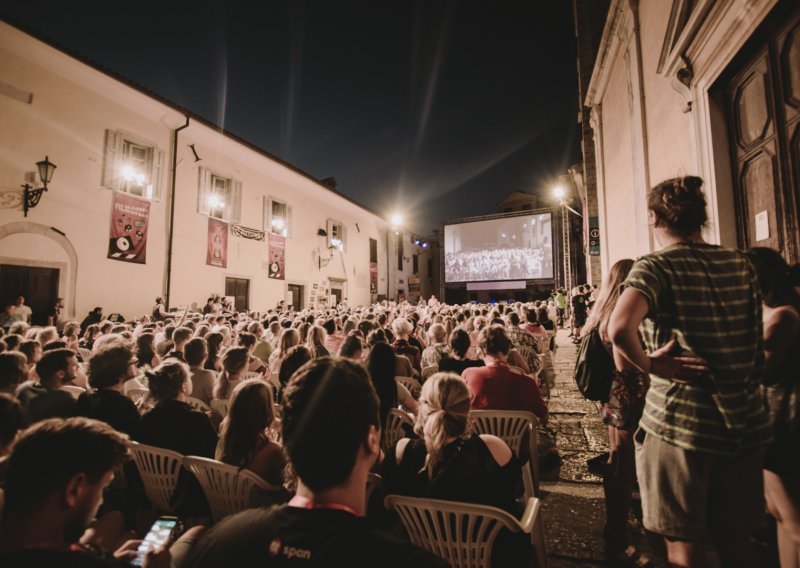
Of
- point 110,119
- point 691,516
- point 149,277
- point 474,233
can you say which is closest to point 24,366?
point 691,516

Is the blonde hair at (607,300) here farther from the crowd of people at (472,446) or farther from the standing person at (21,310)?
the standing person at (21,310)

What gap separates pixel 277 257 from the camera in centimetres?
1812

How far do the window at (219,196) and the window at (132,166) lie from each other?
154 cm

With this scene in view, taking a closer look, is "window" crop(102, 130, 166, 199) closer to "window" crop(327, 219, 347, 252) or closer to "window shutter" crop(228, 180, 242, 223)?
"window shutter" crop(228, 180, 242, 223)

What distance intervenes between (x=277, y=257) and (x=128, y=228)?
682 cm

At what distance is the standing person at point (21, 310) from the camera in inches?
359

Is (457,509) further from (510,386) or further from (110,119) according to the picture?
(110,119)

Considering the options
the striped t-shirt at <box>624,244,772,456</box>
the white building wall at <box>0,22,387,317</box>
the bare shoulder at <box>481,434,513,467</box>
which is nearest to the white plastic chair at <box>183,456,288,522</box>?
the bare shoulder at <box>481,434,513,467</box>

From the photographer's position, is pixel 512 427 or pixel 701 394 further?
pixel 512 427

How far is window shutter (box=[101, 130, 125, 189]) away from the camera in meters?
11.3

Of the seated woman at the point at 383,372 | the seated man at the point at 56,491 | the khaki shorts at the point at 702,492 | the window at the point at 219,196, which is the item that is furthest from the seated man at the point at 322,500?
the window at the point at 219,196

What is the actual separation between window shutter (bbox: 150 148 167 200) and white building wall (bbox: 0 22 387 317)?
0.48 feet

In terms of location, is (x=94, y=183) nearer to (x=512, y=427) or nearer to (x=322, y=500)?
(x=512, y=427)

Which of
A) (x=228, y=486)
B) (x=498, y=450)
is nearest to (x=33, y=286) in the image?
(x=228, y=486)
